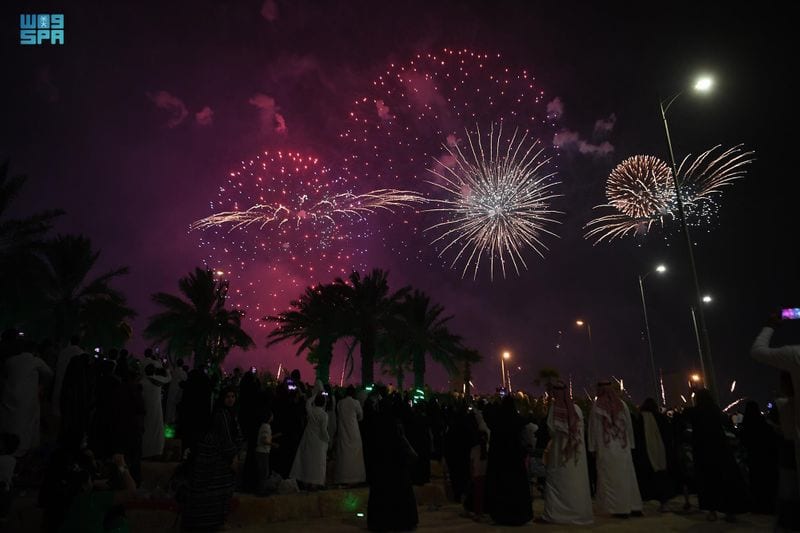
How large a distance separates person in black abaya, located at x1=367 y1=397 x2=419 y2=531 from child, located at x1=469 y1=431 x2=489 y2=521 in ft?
3.72

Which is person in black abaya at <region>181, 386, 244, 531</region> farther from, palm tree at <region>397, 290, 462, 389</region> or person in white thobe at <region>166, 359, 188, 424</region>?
palm tree at <region>397, 290, 462, 389</region>

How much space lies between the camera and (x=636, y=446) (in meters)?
9.30

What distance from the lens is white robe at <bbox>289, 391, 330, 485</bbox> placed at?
9.19 m

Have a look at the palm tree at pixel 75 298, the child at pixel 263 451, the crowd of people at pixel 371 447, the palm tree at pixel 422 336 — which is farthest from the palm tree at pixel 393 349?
the child at pixel 263 451

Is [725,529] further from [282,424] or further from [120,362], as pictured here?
[120,362]

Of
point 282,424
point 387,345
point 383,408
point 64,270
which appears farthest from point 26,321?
point 383,408

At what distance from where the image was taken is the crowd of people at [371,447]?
6.79 m

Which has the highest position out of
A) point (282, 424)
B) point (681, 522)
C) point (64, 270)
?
point (64, 270)

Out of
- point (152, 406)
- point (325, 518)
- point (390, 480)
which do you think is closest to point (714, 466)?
point (390, 480)

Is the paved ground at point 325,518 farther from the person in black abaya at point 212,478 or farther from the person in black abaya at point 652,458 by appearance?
the person in black abaya at point 212,478

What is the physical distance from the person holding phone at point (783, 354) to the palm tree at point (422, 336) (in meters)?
21.3

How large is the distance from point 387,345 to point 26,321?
14.2m

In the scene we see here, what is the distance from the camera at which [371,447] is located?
24.7 feet

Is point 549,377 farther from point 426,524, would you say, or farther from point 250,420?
point 250,420
